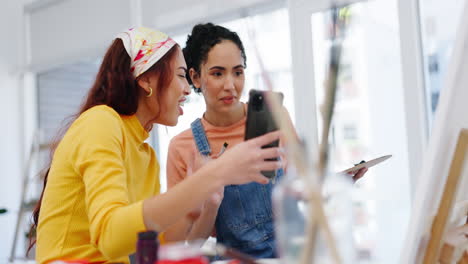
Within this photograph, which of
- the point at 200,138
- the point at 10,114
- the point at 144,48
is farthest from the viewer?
the point at 10,114

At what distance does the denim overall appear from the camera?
1.50 meters

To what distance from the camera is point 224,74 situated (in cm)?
168

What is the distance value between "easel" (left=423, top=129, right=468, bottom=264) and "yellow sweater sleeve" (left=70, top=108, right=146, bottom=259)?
458mm

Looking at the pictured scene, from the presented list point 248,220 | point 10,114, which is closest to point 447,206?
point 248,220

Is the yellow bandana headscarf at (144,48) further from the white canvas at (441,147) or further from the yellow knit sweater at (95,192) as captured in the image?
the white canvas at (441,147)

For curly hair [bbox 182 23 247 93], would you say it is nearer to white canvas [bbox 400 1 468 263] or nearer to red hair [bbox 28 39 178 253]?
red hair [bbox 28 39 178 253]

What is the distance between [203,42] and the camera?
172 centimetres

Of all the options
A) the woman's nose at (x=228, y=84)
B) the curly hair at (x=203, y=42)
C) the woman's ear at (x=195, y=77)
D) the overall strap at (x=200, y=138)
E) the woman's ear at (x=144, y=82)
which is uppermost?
the curly hair at (x=203, y=42)

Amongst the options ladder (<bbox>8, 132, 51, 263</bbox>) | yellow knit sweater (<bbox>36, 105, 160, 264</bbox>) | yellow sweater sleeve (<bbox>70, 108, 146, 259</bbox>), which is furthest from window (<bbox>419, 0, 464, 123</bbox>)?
ladder (<bbox>8, 132, 51, 263</bbox>)

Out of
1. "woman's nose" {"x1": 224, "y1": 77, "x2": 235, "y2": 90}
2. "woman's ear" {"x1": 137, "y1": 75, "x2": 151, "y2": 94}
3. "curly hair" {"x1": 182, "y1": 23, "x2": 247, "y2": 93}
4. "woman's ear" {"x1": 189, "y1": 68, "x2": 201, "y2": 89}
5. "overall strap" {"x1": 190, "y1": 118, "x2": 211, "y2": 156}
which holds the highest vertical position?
"curly hair" {"x1": 182, "y1": 23, "x2": 247, "y2": 93}

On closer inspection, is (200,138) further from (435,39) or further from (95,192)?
(435,39)

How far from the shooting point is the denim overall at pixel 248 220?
4.94ft

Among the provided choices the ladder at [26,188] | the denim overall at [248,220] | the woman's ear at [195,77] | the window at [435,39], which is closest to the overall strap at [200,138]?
the denim overall at [248,220]

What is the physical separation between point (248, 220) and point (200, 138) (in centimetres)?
34
